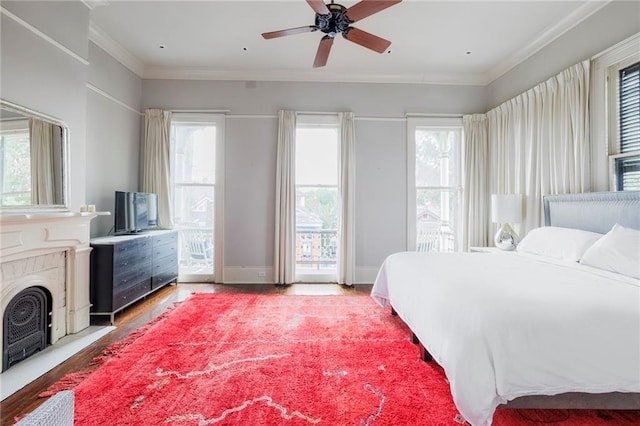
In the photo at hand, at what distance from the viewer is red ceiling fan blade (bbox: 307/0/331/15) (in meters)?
2.10

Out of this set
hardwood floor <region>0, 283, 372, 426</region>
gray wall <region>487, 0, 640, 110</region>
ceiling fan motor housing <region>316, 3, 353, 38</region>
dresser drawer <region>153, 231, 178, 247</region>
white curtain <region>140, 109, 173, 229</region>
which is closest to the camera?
hardwood floor <region>0, 283, 372, 426</region>

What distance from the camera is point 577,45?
116 inches

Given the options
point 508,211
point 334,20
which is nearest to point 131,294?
point 334,20

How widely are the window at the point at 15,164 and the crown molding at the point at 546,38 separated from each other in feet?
16.6

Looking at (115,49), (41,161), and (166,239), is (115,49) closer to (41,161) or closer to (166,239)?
(41,161)

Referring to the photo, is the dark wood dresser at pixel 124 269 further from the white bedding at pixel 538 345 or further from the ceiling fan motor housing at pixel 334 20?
the white bedding at pixel 538 345

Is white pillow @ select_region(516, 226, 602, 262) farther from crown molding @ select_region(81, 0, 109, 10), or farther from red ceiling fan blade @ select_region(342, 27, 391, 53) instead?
crown molding @ select_region(81, 0, 109, 10)

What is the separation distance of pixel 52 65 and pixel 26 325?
2.10m

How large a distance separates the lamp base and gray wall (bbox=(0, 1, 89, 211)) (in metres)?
4.66

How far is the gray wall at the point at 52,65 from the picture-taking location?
2045 mm

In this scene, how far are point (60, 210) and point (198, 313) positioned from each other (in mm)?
1550

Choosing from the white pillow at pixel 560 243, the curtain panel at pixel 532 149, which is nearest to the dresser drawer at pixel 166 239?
the white pillow at pixel 560 243

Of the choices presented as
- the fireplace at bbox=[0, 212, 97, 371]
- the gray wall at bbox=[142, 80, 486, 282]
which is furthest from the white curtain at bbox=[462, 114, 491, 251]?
the fireplace at bbox=[0, 212, 97, 371]

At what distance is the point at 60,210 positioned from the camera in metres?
2.44
